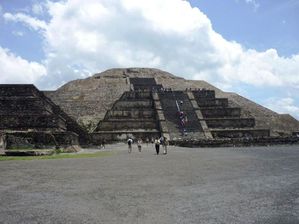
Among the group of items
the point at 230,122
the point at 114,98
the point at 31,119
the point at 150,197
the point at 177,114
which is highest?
the point at 114,98

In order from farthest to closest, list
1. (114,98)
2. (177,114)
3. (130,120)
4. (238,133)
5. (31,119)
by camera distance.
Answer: (114,98) < (177,114) < (130,120) < (238,133) < (31,119)

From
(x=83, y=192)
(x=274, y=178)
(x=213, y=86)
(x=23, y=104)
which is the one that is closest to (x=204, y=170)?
(x=274, y=178)

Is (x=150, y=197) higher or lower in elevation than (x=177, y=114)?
lower

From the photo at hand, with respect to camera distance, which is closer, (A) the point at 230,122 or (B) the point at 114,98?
(A) the point at 230,122

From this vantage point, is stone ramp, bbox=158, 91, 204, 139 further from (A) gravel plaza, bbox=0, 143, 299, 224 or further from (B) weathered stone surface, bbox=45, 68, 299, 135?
(A) gravel plaza, bbox=0, 143, 299, 224

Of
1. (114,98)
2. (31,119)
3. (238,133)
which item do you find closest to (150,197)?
(31,119)

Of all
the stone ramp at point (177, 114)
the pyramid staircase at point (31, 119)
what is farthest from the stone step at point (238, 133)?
the pyramid staircase at point (31, 119)

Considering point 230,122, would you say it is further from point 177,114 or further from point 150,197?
point 150,197

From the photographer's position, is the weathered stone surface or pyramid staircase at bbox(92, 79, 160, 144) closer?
pyramid staircase at bbox(92, 79, 160, 144)

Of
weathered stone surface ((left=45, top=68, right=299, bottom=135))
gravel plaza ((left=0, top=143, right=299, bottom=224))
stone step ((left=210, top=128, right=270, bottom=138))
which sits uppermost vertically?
weathered stone surface ((left=45, top=68, right=299, bottom=135))

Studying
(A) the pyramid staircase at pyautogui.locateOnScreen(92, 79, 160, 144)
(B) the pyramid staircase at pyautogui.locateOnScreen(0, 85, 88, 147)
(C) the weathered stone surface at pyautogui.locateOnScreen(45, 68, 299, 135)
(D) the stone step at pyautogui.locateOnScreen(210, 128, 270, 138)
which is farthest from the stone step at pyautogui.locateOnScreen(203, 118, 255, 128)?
(B) the pyramid staircase at pyautogui.locateOnScreen(0, 85, 88, 147)

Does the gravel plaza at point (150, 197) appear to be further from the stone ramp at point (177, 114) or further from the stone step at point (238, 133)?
the stone step at point (238, 133)

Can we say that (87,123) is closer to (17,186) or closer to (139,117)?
(139,117)

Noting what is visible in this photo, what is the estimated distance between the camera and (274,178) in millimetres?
10492
